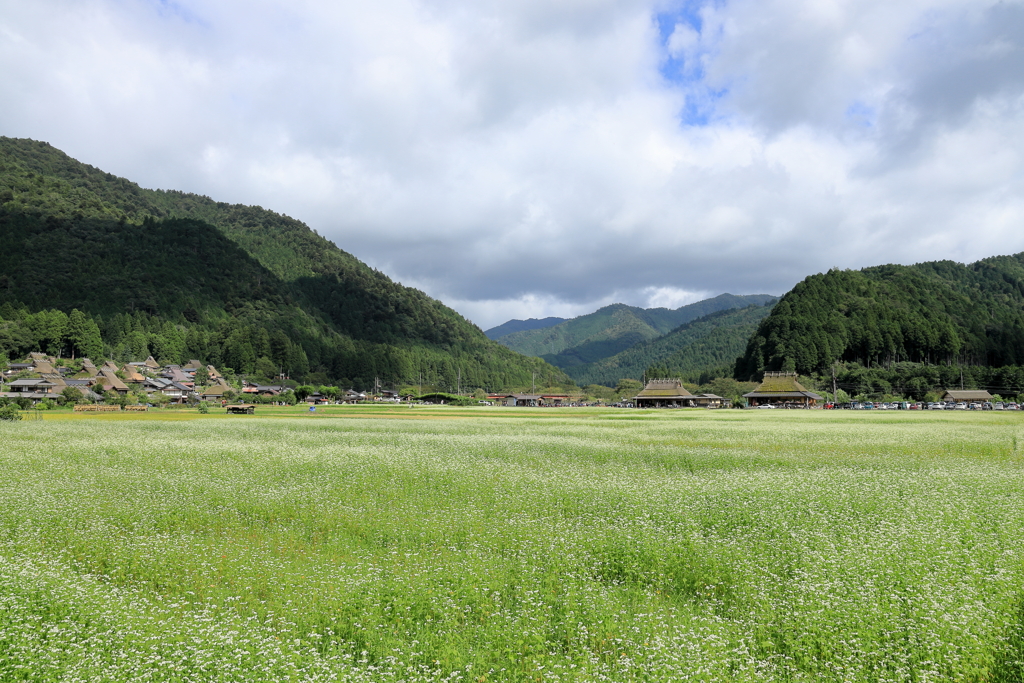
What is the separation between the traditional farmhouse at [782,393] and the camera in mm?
126000

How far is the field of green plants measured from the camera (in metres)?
8.21

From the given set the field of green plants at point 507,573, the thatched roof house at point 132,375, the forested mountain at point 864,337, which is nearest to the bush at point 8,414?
the field of green plants at point 507,573

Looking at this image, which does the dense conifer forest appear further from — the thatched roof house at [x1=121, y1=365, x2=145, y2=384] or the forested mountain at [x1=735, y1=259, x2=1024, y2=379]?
the thatched roof house at [x1=121, y1=365, x2=145, y2=384]

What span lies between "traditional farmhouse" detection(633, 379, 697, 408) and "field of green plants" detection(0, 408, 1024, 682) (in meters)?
116

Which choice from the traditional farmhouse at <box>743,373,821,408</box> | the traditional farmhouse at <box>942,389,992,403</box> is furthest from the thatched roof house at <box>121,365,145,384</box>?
the traditional farmhouse at <box>942,389,992,403</box>

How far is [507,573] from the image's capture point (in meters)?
11.8

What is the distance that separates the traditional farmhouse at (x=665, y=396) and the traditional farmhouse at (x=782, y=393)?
45.7 feet

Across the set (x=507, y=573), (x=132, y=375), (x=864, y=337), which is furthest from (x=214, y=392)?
(x=864, y=337)

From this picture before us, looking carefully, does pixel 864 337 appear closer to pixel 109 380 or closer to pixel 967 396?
pixel 967 396

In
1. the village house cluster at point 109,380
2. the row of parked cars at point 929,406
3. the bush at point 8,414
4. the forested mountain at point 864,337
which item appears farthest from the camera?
the forested mountain at point 864,337

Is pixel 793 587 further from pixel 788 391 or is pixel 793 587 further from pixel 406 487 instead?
pixel 788 391

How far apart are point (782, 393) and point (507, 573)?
5246 inches

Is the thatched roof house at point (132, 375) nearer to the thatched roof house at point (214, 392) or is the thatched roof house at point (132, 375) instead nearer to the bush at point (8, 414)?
the thatched roof house at point (214, 392)

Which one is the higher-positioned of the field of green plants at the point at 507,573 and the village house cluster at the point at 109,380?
the village house cluster at the point at 109,380
